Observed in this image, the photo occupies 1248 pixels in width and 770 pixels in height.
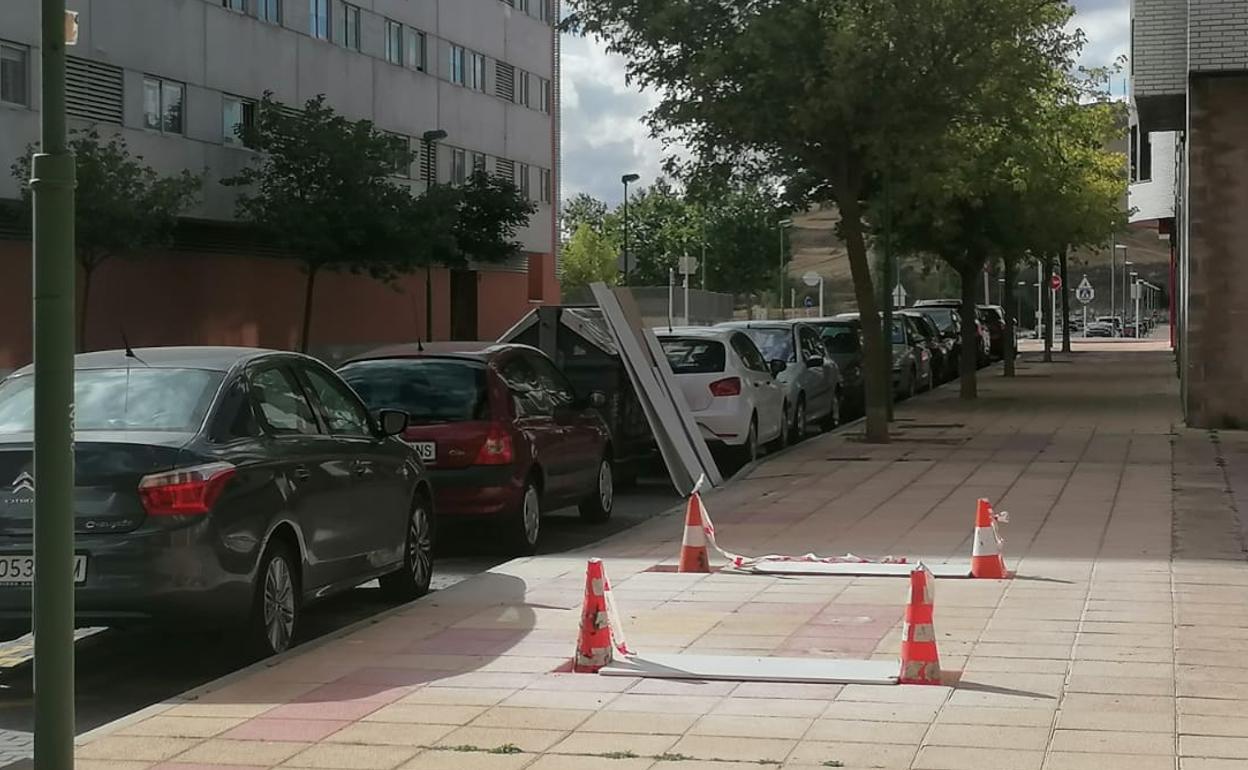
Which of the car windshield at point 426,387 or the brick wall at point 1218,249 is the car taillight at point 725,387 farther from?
the brick wall at point 1218,249

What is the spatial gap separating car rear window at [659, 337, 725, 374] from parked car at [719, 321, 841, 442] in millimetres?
2626

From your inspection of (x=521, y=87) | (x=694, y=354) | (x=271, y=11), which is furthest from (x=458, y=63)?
(x=694, y=354)

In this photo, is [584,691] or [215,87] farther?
[215,87]

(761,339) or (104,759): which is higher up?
(761,339)

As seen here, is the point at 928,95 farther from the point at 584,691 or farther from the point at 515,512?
the point at 584,691

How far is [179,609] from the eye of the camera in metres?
7.93

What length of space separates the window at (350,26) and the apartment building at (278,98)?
0.05 meters

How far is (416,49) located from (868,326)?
1258 inches

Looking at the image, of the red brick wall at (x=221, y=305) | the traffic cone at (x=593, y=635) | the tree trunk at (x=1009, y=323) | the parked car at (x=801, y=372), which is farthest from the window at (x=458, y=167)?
A: the traffic cone at (x=593, y=635)

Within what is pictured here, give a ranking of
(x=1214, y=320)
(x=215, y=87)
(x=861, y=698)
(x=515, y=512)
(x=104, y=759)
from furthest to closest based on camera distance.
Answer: (x=215, y=87) → (x=1214, y=320) → (x=515, y=512) → (x=861, y=698) → (x=104, y=759)

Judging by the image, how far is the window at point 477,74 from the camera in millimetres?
55938

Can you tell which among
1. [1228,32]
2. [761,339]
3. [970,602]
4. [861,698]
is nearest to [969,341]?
[761,339]

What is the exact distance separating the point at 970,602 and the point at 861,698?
2.64 metres

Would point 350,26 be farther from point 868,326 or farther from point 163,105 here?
point 868,326
